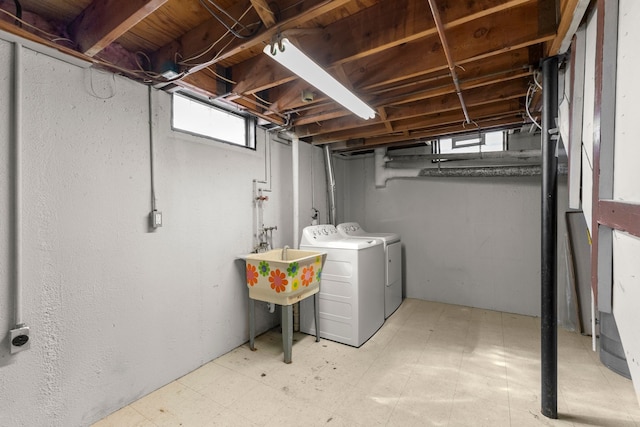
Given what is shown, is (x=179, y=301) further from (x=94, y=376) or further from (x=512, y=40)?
(x=512, y=40)

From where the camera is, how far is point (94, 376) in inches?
70.0

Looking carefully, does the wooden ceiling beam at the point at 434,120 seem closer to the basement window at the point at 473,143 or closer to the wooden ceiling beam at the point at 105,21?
the basement window at the point at 473,143

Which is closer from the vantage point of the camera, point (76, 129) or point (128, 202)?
point (76, 129)

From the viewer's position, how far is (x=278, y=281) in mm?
2434

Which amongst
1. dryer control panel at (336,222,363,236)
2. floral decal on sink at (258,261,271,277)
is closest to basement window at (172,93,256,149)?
floral decal on sink at (258,261,271,277)

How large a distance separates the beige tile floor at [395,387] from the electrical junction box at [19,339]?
70 centimetres

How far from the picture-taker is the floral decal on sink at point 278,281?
240 centimetres

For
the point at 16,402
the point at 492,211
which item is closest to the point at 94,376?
the point at 16,402

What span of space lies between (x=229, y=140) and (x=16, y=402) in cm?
224

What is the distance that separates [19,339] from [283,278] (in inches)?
61.6

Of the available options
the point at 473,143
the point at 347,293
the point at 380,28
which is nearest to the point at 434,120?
the point at 473,143

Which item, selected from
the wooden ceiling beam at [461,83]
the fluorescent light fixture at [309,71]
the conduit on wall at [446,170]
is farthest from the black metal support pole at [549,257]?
the conduit on wall at [446,170]

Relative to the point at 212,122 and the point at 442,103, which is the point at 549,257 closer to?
the point at 442,103

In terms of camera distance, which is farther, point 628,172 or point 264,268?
point 264,268
